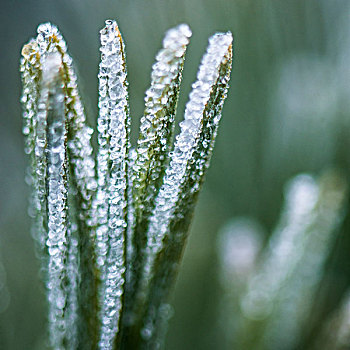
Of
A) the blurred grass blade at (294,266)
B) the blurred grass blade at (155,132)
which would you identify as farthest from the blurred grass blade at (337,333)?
the blurred grass blade at (155,132)

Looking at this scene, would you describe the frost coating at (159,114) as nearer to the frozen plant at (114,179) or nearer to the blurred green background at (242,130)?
the frozen plant at (114,179)

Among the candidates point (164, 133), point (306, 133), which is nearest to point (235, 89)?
point (306, 133)

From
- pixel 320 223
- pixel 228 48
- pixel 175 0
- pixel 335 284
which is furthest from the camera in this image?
pixel 175 0

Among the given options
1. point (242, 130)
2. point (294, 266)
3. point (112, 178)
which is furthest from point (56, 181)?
point (242, 130)

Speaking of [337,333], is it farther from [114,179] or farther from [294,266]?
[114,179]

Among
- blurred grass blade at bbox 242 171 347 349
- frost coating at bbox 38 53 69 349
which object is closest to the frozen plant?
frost coating at bbox 38 53 69 349

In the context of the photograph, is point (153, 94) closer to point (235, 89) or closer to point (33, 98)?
point (33, 98)
